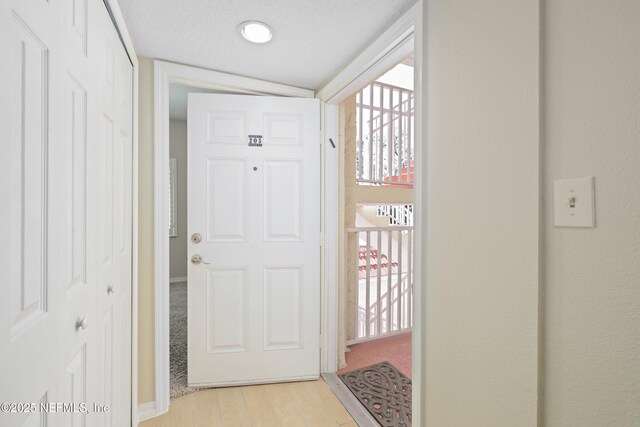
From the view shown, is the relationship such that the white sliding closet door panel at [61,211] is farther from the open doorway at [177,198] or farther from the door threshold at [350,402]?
the open doorway at [177,198]

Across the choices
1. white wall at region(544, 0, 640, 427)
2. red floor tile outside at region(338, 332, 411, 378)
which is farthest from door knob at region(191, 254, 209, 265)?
white wall at region(544, 0, 640, 427)

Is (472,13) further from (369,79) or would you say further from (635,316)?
(635,316)

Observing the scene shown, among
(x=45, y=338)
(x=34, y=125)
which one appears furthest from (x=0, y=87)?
(x=45, y=338)

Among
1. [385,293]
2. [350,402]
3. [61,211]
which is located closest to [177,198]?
[385,293]

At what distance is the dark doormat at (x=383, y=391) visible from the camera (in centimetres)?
174

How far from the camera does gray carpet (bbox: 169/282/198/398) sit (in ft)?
6.54

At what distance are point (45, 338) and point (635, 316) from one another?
4.20 ft

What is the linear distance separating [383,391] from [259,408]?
2.68 ft

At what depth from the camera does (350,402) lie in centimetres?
187

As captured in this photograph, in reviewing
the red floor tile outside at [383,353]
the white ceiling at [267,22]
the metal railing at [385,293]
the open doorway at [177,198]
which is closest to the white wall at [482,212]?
the white ceiling at [267,22]

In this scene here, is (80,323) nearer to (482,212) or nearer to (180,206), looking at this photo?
(482,212)

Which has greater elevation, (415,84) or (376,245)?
(415,84)

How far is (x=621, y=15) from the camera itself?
667mm

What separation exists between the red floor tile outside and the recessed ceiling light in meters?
2.27
